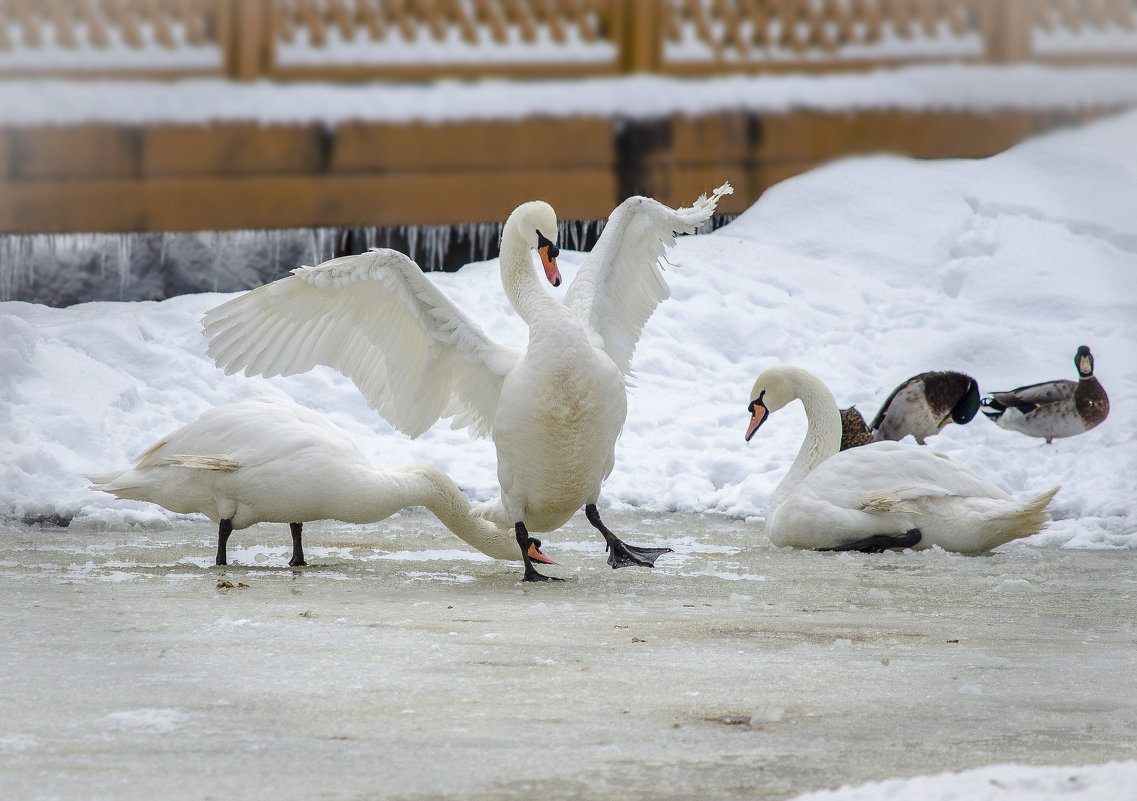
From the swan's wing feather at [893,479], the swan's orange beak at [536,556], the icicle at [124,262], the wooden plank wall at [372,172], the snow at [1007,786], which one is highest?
the wooden plank wall at [372,172]

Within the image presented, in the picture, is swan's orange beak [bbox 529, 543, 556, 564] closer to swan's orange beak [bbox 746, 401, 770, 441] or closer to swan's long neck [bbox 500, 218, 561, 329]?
swan's long neck [bbox 500, 218, 561, 329]

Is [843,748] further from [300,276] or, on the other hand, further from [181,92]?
[181,92]

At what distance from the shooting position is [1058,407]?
28.5 feet

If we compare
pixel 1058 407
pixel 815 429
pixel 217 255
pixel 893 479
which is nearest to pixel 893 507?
pixel 893 479

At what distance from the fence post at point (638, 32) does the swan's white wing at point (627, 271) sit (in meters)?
2.46

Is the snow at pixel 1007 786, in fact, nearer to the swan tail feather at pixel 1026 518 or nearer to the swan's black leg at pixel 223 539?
the swan tail feather at pixel 1026 518

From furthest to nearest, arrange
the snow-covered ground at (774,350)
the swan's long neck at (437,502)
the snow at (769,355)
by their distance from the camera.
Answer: the snow-covered ground at (774,350), the snow at (769,355), the swan's long neck at (437,502)

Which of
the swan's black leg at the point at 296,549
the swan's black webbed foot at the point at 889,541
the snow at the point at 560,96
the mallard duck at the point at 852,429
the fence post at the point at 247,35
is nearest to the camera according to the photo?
the snow at the point at 560,96

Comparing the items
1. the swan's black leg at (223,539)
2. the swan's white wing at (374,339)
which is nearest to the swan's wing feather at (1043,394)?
the swan's white wing at (374,339)

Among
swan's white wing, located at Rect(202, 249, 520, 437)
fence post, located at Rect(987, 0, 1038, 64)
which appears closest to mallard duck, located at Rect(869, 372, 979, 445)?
swan's white wing, located at Rect(202, 249, 520, 437)

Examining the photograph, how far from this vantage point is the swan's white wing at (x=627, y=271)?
6.14 meters

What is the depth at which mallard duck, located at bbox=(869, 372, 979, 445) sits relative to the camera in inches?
344

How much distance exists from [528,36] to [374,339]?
5.09 m

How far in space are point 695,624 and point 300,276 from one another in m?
2.52
